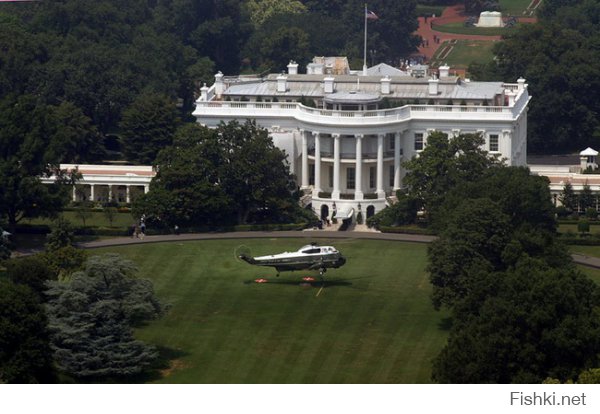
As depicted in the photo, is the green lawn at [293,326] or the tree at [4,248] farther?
the tree at [4,248]

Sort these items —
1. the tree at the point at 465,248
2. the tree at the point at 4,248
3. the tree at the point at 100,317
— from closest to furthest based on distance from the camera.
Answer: the tree at the point at 100,317 < the tree at the point at 465,248 < the tree at the point at 4,248

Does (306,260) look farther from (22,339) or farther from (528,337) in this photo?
(528,337)

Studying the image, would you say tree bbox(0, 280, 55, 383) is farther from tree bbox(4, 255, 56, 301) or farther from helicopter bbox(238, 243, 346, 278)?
helicopter bbox(238, 243, 346, 278)

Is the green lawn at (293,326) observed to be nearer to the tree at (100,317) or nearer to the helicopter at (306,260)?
the helicopter at (306,260)

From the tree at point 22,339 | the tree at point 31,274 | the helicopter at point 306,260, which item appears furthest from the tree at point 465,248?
the tree at point 22,339

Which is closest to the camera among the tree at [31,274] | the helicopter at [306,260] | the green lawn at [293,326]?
the green lawn at [293,326]

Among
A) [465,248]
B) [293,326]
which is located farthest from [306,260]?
[465,248]

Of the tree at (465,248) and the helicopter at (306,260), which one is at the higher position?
the tree at (465,248)

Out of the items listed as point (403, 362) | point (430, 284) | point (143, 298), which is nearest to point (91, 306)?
point (143, 298)
